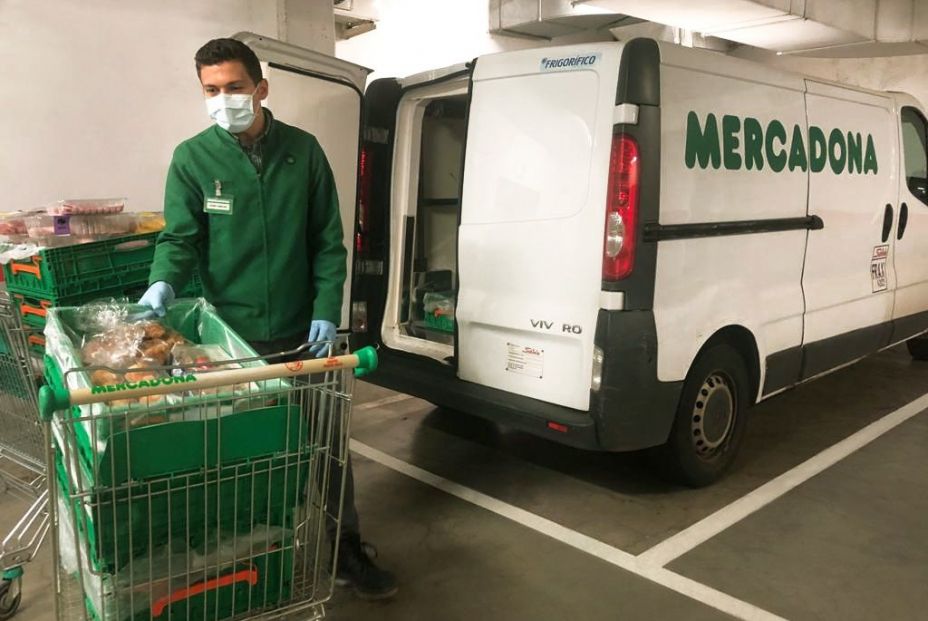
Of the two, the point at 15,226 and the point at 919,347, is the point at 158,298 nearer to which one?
the point at 15,226

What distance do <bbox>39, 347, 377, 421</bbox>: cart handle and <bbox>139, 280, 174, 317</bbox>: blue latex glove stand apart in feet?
1.50

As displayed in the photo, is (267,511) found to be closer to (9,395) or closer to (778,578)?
(9,395)

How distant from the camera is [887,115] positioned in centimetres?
454

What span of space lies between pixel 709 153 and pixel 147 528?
2667 millimetres

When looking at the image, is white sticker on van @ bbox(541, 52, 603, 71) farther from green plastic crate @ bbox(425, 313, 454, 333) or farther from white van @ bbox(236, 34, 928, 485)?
green plastic crate @ bbox(425, 313, 454, 333)

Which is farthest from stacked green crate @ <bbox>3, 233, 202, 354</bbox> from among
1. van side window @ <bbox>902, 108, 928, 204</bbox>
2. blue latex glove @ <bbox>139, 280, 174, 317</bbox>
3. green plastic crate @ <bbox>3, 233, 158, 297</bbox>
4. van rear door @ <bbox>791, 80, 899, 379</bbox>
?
van side window @ <bbox>902, 108, 928, 204</bbox>

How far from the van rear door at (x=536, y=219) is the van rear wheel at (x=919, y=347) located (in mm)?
4394

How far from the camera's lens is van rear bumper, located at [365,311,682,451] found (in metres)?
2.94

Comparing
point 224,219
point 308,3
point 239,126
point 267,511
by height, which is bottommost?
point 267,511

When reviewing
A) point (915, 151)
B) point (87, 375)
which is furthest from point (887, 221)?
point (87, 375)

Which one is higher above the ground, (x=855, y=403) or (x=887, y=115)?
(x=887, y=115)

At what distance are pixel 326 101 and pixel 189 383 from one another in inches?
116

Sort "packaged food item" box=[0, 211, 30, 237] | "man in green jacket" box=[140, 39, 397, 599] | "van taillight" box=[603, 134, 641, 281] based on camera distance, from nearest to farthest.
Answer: "man in green jacket" box=[140, 39, 397, 599]
"van taillight" box=[603, 134, 641, 281]
"packaged food item" box=[0, 211, 30, 237]

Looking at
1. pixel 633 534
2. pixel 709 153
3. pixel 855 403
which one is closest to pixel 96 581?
pixel 633 534
